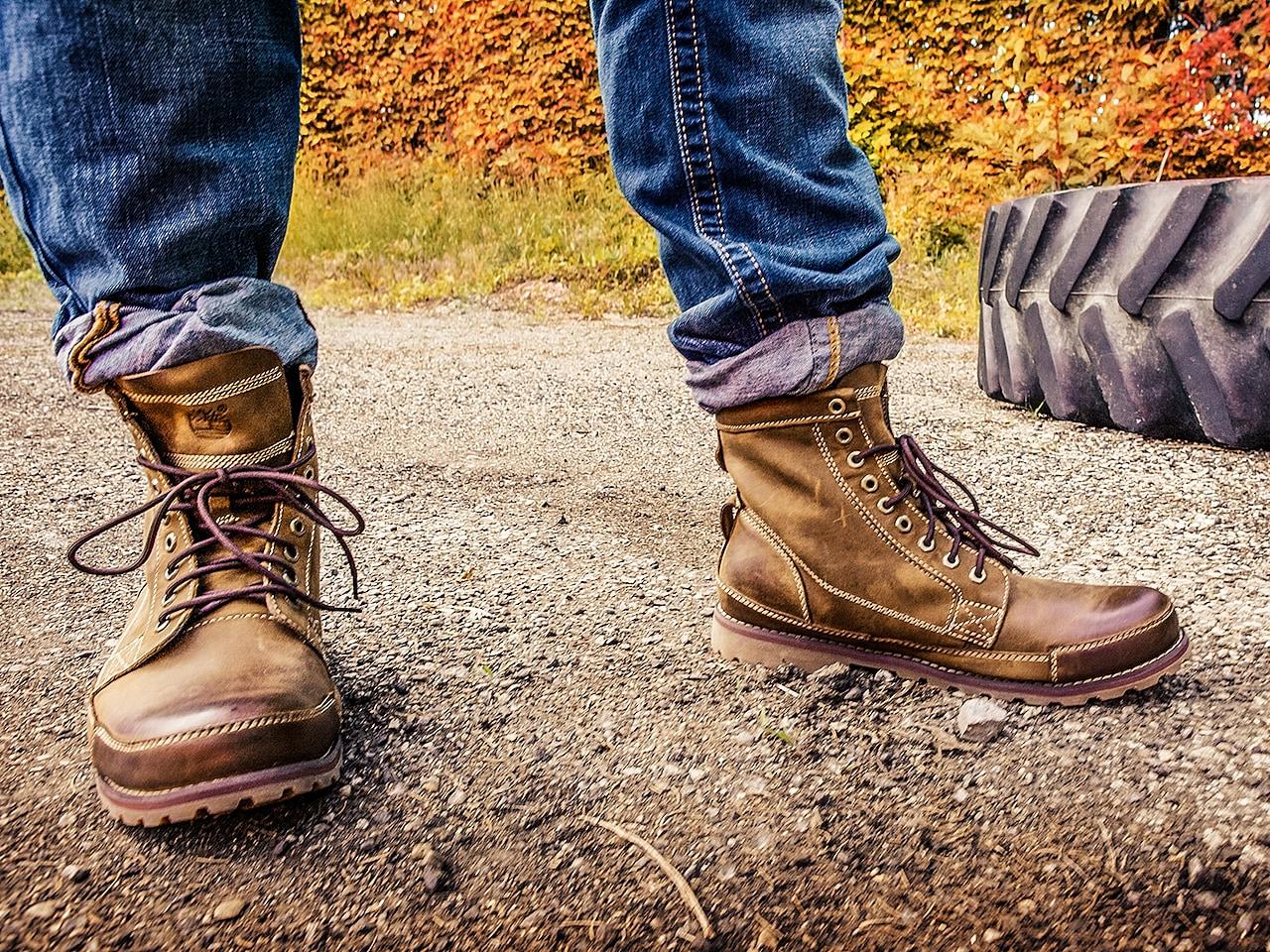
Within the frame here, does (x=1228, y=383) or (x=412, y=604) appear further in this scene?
(x=1228, y=383)

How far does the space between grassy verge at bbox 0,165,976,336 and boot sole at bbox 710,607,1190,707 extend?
301cm

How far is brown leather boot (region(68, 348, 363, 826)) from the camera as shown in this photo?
79 centimetres

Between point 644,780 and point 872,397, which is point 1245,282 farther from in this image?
point 644,780

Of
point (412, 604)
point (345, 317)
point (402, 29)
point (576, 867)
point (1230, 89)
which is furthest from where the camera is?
point (402, 29)

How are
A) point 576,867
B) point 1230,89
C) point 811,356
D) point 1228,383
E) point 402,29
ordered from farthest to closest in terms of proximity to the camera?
point 402,29
point 1230,89
point 1228,383
point 811,356
point 576,867

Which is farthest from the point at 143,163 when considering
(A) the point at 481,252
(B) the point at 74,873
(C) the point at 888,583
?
(A) the point at 481,252

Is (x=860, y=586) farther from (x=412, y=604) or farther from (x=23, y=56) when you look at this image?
(x=23, y=56)

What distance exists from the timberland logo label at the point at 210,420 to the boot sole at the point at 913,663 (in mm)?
612

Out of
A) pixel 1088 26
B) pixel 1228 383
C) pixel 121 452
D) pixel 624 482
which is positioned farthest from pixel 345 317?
pixel 1088 26

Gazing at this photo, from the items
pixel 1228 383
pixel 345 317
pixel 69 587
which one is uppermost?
pixel 1228 383

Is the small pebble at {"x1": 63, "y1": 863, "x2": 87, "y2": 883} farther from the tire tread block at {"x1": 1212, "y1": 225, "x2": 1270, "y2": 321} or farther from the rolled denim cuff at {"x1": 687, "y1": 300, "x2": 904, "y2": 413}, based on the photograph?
the tire tread block at {"x1": 1212, "y1": 225, "x2": 1270, "y2": 321}

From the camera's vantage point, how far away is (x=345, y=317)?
14.5 feet

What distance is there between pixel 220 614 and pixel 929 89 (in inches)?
235

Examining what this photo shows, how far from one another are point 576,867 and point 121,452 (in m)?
1.83
